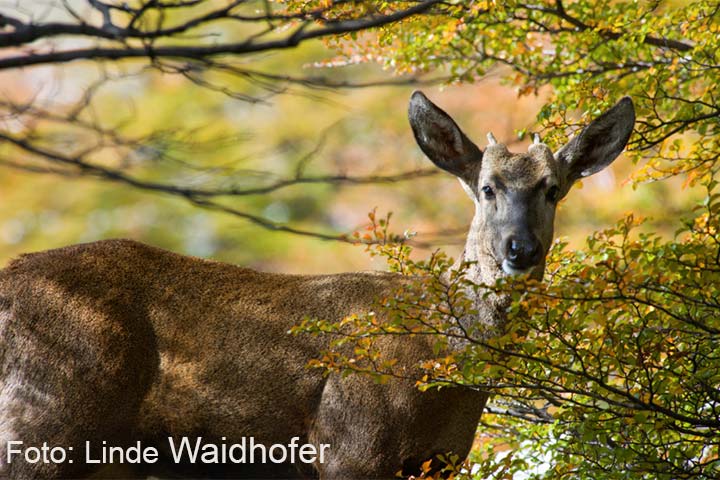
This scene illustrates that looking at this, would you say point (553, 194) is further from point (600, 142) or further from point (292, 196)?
point (292, 196)

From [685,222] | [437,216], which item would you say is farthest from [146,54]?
[437,216]

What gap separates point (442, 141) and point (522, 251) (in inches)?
38.2

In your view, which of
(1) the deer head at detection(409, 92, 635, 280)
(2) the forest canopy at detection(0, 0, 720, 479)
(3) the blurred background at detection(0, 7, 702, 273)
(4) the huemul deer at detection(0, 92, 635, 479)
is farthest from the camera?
(3) the blurred background at detection(0, 7, 702, 273)

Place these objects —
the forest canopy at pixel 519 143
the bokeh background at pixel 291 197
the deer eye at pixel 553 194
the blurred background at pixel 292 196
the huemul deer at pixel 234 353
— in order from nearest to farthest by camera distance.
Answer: the forest canopy at pixel 519 143
the huemul deer at pixel 234 353
the deer eye at pixel 553 194
the blurred background at pixel 292 196
the bokeh background at pixel 291 197

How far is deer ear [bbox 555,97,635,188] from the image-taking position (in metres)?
5.29

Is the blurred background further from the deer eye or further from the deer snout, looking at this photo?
the deer snout

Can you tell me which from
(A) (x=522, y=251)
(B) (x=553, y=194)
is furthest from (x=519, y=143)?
(A) (x=522, y=251)

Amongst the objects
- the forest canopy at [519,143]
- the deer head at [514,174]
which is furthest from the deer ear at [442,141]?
the forest canopy at [519,143]

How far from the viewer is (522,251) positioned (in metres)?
4.74

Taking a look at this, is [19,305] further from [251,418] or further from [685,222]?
[685,222]

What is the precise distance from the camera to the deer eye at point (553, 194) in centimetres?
513

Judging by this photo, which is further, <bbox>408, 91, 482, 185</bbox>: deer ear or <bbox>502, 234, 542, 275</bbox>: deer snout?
<bbox>408, 91, 482, 185</bbox>: deer ear

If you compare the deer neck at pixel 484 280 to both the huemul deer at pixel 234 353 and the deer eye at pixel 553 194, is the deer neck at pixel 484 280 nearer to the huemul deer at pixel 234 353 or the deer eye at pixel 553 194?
the huemul deer at pixel 234 353

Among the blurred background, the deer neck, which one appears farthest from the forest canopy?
the blurred background
